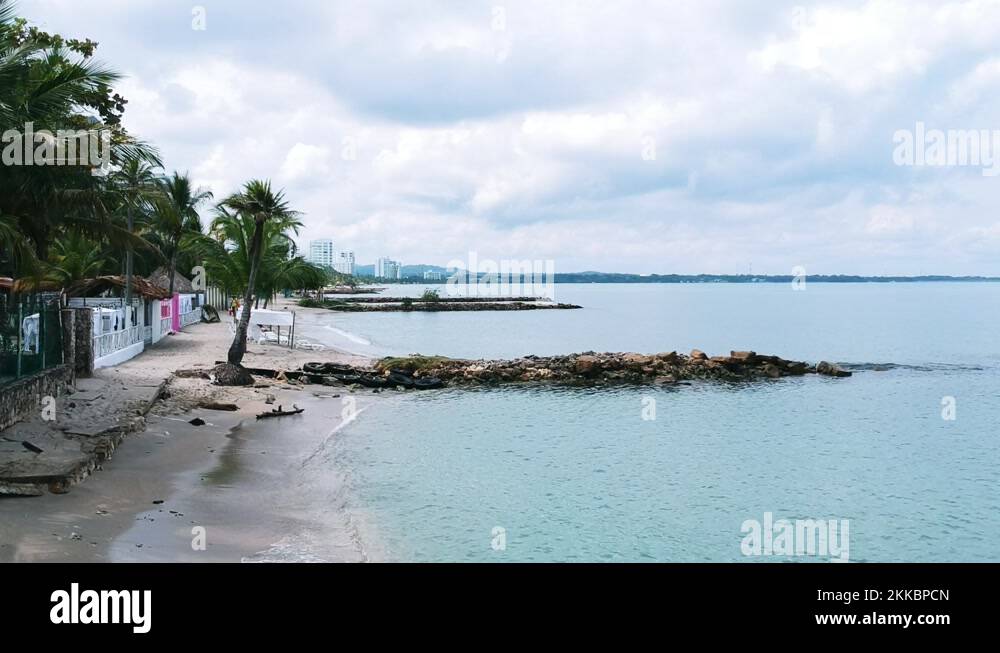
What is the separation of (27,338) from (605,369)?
26264 mm

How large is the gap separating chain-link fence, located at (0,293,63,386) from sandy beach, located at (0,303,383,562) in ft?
6.42

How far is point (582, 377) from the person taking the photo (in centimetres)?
3609

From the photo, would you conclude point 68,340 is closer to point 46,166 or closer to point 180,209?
point 46,166

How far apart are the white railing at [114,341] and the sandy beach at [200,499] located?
1087 millimetres

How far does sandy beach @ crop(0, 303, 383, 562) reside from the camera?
9258mm

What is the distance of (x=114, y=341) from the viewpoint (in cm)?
2467

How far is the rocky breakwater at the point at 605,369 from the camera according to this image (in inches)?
1346

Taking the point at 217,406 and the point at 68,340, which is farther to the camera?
the point at 217,406

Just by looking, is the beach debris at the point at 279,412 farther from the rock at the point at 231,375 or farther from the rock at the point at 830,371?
the rock at the point at 830,371

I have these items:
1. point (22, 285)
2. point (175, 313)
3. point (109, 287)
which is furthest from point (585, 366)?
point (22, 285)
